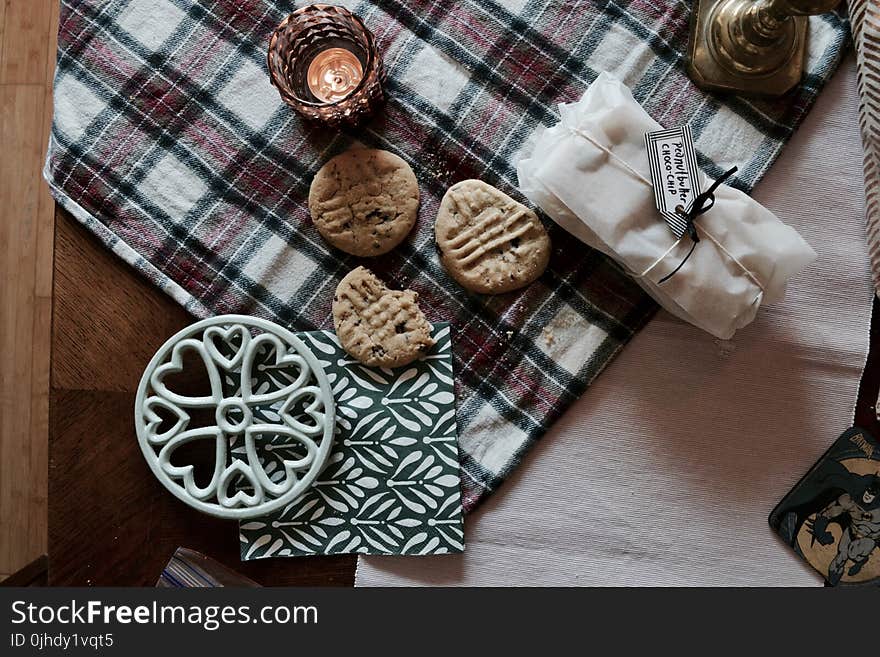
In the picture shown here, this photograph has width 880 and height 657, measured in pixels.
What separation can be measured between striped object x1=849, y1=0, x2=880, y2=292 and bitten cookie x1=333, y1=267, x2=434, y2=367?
0.52m

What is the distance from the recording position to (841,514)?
84cm

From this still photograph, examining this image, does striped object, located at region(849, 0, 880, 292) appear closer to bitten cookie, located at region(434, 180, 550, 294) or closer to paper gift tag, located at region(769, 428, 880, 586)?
paper gift tag, located at region(769, 428, 880, 586)

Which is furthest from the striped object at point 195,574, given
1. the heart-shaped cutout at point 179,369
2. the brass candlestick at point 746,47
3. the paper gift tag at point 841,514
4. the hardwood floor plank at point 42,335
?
the brass candlestick at point 746,47

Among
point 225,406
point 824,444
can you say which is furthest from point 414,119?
point 824,444

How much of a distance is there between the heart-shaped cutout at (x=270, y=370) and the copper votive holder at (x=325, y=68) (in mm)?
259

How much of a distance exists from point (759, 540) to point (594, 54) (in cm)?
59

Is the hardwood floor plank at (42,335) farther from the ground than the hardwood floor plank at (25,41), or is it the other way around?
the hardwood floor plank at (25,41)

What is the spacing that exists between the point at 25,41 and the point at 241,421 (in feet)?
2.69

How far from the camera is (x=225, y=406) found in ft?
2.68

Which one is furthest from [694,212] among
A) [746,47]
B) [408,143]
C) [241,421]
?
[241,421]

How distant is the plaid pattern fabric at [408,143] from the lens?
33.5 inches

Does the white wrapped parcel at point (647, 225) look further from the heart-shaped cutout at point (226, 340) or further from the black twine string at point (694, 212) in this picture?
the heart-shaped cutout at point (226, 340)

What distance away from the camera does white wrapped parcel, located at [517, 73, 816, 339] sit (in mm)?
777

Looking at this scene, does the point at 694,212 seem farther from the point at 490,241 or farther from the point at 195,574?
the point at 195,574
